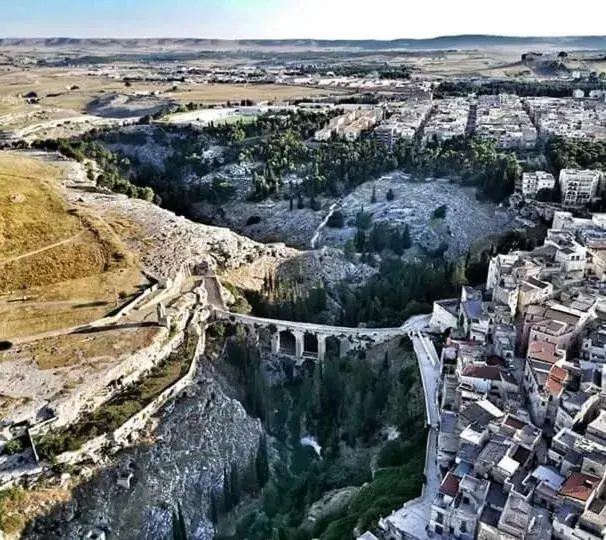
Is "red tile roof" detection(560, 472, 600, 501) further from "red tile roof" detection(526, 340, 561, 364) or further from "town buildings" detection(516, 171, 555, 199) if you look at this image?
"town buildings" detection(516, 171, 555, 199)

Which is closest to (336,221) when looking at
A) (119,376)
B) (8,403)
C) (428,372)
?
(428,372)

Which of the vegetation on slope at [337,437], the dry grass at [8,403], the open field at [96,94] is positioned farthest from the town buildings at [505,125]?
the dry grass at [8,403]

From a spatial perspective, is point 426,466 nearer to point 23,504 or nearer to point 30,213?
point 23,504

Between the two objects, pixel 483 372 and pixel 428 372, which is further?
pixel 428 372

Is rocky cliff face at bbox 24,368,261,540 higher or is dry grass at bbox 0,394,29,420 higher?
dry grass at bbox 0,394,29,420

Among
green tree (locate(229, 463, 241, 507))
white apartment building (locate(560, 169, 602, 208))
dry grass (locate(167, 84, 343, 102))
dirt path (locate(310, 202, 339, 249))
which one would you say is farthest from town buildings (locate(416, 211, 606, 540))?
dry grass (locate(167, 84, 343, 102))

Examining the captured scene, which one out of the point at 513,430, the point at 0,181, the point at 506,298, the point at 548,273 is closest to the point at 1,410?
the point at 513,430
